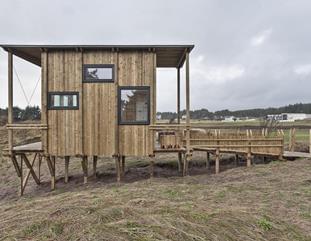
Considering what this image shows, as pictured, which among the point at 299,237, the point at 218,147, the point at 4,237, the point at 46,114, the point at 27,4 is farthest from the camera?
the point at 27,4

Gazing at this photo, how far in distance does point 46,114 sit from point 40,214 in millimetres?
6711

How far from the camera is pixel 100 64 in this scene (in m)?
12.3

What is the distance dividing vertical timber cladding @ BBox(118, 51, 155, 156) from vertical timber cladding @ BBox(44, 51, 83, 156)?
53.9 inches

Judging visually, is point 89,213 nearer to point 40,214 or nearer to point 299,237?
point 40,214

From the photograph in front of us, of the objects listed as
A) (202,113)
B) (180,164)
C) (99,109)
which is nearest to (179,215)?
(99,109)

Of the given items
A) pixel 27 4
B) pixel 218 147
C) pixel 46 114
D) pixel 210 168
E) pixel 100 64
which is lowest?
pixel 210 168

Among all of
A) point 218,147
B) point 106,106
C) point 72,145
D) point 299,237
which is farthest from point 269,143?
point 299,237

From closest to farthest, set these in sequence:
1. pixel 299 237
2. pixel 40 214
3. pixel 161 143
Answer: pixel 299 237 < pixel 40 214 < pixel 161 143

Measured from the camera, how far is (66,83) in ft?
40.1

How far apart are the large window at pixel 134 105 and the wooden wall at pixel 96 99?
5.4 inches

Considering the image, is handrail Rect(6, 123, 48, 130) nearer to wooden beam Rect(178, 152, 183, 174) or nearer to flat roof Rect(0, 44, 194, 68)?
flat roof Rect(0, 44, 194, 68)

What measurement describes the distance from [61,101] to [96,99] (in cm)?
115

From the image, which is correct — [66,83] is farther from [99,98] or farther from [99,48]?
[99,48]

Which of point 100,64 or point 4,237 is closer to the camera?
point 4,237
